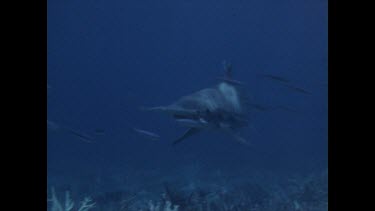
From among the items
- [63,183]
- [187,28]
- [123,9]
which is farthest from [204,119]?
[187,28]

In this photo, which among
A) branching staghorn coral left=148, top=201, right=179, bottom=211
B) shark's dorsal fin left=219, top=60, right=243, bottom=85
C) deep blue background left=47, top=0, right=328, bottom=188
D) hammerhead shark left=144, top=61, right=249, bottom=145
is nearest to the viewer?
hammerhead shark left=144, top=61, right=249, bottom=145

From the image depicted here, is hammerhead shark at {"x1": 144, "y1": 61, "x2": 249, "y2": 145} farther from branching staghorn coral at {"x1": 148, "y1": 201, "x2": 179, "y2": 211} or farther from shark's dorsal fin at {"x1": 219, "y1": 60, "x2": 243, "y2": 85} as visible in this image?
branching staghorn coral at {"x1": 148, "y1": 201, "x2": 179, "y2": 211}

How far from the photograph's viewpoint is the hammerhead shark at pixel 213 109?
576 centimetres

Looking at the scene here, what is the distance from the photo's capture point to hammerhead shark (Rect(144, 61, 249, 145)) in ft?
18.9

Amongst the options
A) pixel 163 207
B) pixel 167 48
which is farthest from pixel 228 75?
pixel 167 48

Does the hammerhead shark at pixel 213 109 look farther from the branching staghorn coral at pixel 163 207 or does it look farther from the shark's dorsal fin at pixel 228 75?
the branching staghorn coral at pixel 163 207

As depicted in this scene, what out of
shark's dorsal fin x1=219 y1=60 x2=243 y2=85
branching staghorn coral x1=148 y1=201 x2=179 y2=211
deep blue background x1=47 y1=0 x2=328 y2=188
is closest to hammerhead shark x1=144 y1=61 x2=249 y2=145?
shark's dorsal fin x1=219 y1=60 x2=243 y2=85

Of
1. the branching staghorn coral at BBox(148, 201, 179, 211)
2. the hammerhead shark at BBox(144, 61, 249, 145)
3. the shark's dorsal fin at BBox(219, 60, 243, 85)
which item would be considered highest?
the shark's dorsal fin at BBox(219, 60, 243, 85)

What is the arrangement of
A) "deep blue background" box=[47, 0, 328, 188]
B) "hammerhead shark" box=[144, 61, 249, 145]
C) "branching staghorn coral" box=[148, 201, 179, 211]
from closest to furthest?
"hammerhead shark" box=[144, 61, 249, 145], "branching staghorn coral" box=[148, 201, 179, 211], "deep blue background" box=[47, 0, 328, 188]

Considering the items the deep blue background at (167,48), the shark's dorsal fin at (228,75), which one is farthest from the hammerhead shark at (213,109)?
the deep blue background at (167,48)

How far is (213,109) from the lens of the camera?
6105mm


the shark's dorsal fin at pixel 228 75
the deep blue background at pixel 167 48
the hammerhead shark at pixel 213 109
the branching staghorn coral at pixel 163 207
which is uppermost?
the deep blue background at pixel 167 48
